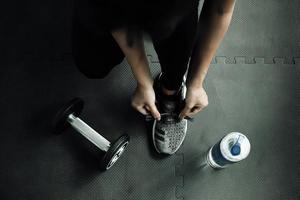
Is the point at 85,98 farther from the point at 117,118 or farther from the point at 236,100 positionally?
the point at 236,100

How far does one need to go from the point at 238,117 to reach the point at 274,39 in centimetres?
35

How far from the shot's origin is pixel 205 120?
122 cm

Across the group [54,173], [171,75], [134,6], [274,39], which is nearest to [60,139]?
[54,173]

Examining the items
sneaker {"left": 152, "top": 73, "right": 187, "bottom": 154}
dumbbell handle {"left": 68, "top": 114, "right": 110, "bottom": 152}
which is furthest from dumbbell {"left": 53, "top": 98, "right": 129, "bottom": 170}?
sneaker {"left": 152, "top": 73, "right": 187, "bottom": 154}

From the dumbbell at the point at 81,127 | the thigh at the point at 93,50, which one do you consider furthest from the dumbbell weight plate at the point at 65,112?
the thigh at the point at 93,50

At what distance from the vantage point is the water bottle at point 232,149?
41.1 inches

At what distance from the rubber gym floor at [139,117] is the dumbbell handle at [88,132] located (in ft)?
0.27

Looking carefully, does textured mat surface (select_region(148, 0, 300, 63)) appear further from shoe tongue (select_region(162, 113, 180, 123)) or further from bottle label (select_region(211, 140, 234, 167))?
bottle label (select_region(211, 140, 234, 167))

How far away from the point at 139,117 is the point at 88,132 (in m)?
0.20

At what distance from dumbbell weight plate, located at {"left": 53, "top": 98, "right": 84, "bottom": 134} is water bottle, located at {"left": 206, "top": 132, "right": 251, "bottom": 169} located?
478mm

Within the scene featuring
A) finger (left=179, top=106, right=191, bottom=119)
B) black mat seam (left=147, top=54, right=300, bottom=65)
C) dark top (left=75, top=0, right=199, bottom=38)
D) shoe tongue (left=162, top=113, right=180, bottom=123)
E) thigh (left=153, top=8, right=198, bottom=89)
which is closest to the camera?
dark top (left=75, top=0, right=199, bottom=38)

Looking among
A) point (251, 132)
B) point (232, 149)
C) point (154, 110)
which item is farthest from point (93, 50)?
point (251, 132)

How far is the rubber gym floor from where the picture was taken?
115 centimetres

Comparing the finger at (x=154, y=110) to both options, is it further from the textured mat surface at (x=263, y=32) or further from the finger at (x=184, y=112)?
the textured mat surface at (x=263, y=32)
